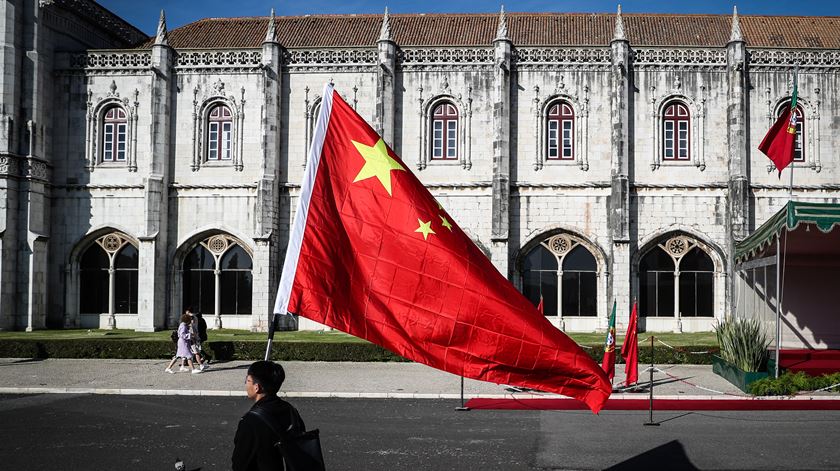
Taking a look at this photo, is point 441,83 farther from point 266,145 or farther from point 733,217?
point 733,217

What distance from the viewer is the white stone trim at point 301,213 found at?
578 cm

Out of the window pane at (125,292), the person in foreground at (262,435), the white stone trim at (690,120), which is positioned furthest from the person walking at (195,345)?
the white stone trim at (690,120)

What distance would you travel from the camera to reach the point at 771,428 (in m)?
13.1

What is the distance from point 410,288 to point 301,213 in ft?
3.29

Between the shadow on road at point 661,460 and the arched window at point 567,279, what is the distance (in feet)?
63.0

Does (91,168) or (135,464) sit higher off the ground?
(91,168)

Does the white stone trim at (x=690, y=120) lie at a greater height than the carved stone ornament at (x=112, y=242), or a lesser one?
greater

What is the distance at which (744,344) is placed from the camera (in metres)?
17.8

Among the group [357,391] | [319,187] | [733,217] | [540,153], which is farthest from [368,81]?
[319,187]

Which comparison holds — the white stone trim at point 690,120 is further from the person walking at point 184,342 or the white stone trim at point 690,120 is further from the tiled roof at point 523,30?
the person walking at point 184,342

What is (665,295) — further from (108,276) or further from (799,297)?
(108,276)

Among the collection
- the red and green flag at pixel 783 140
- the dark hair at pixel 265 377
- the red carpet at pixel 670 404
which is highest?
the red and green flag at pixel 783 140

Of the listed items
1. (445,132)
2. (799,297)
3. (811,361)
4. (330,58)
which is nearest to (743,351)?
(811,361)

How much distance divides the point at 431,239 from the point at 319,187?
98 centimetres
